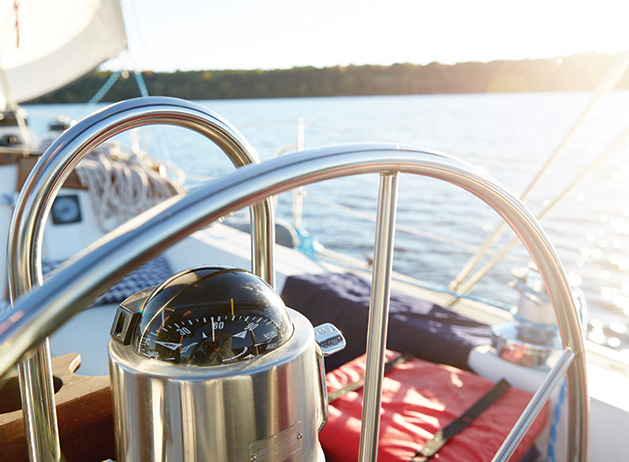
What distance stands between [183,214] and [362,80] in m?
24.4

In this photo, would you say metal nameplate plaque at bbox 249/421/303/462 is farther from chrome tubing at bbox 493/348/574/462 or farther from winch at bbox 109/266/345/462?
chrome tubing at bbox 493/348/574/462

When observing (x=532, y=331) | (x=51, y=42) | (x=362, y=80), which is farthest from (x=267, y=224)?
(x=362, y=80)

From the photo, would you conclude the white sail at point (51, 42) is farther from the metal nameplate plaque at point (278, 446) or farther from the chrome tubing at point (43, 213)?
the metal nameplate plaque at point (278, 446)

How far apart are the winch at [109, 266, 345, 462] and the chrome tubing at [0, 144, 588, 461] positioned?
10 centimetres

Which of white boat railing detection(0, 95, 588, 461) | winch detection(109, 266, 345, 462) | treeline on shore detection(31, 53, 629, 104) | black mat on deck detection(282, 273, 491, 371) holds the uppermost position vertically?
treeline on shore detection(31, 53, 629, 104)

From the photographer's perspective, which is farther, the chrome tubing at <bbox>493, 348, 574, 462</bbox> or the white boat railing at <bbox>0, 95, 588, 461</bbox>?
the chrome tubing at <bbox>493, 348, 574, 462</bbox>

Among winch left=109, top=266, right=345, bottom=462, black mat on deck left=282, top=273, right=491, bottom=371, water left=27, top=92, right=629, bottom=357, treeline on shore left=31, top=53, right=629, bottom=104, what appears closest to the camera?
winch left=109, top=266, right=345, bottom=462

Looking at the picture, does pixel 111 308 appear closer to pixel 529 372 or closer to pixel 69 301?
pixel 529 372

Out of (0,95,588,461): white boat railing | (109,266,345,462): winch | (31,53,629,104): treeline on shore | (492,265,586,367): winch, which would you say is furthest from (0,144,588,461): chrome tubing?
(31,53,629,104): treeline on shore

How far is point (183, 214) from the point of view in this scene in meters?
0.32

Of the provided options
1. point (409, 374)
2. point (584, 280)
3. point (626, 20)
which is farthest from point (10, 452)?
point (584, 280)

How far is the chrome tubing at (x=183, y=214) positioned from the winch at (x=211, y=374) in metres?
0.10

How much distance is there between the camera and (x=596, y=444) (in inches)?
38.0

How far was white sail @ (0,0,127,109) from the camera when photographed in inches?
105
